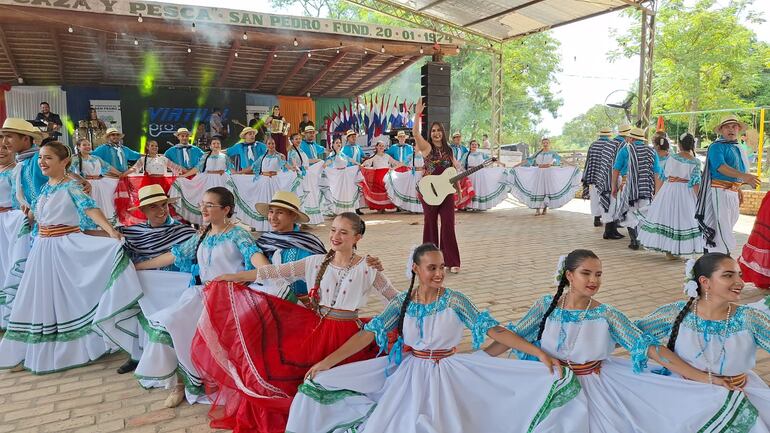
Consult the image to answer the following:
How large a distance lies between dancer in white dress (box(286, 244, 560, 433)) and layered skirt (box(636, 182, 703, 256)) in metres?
4.60

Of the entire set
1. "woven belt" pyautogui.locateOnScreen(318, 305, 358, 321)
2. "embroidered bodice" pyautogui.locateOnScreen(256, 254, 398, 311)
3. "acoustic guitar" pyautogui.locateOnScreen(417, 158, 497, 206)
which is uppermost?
"acoustic guitar" pyautogui.locateOnScreen(417, 158, 497, 206)

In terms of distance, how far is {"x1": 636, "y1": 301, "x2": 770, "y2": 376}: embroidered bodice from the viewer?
222cm

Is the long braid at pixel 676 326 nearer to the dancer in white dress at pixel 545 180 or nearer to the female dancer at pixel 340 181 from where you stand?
the dancer in white dress at pixel 545 180

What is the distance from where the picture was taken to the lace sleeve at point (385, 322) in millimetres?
2609

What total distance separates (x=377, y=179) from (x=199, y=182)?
3.91 metres

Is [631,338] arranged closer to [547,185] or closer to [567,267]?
[567,267]

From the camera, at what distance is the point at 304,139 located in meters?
10.7

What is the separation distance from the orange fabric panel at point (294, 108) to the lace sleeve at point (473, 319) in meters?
16.8

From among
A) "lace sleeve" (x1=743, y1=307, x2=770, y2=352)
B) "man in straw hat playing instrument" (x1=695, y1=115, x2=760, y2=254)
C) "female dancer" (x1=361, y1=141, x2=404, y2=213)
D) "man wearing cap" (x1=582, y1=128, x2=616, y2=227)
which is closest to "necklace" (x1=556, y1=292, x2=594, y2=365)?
"lace sleeve" (x1=743, y1=307, x2=770, y2=352)

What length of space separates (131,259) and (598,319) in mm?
2680

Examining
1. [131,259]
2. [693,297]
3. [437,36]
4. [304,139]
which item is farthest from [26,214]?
[437,36]

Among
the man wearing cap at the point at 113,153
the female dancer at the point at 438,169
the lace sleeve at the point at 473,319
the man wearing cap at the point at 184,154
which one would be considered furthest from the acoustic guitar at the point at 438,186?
the man wearing cap at the point at 113,153

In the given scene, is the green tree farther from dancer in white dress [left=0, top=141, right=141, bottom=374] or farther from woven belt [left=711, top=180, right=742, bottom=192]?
dancer in white dress [left=0, top=141, right=141, bottom=374]

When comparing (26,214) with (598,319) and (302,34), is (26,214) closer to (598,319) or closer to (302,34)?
(598,319)
